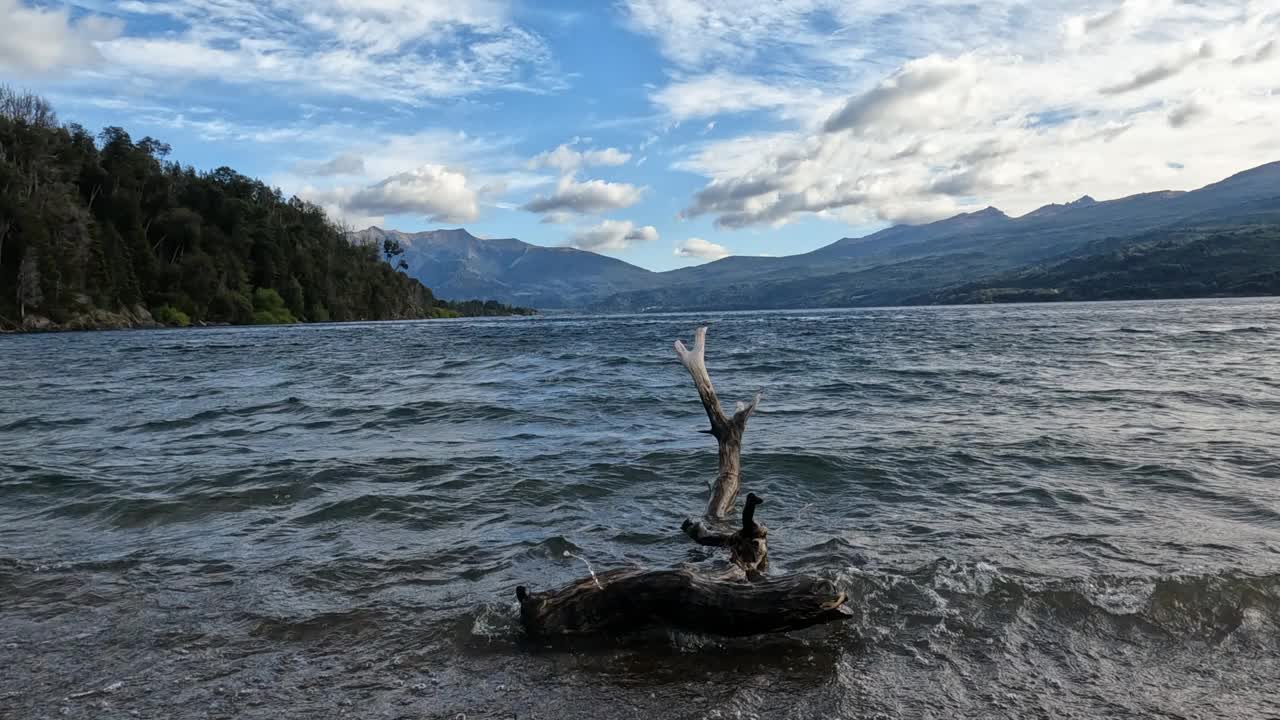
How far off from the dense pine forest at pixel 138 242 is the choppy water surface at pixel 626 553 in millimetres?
84021

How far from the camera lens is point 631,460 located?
1337 centimetres

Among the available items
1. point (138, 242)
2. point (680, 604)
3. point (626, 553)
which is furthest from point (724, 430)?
point (138, 242)

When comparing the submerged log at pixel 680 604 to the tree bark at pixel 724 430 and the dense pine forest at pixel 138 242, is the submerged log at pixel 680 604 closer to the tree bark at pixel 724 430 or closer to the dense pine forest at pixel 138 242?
the tree bark at pixel 724 430

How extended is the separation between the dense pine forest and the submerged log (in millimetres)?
101058

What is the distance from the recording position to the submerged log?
5762 mm

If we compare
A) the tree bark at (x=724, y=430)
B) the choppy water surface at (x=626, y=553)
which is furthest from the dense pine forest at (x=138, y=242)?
the tree bark at (x=724, y=430)

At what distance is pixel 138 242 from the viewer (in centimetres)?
10588

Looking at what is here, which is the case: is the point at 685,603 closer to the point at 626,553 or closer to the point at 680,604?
the point at 680,604

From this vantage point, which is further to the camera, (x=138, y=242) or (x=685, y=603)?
(x=138, y=242)

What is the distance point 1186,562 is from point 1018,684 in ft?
11.8

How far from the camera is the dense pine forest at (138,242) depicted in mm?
84438

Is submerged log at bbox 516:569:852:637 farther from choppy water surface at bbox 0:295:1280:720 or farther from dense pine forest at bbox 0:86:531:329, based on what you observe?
dense pine forest at bbox 0:86:531:329

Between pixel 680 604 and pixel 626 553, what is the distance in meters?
2.51

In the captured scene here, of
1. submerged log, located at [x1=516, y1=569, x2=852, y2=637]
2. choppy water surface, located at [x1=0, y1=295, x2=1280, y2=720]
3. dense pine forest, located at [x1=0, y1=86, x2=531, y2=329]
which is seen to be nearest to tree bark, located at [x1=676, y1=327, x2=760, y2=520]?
choppy water surface, located at [x1=0, y1=295, x2=1280, y2=720]
